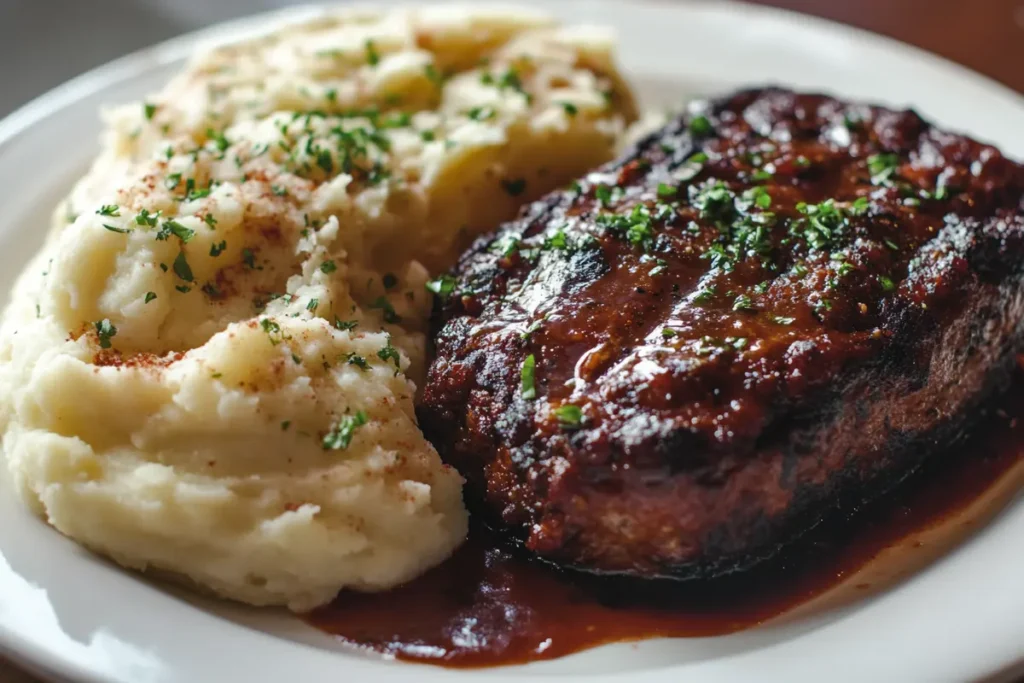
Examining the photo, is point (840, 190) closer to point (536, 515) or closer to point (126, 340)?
point (536, 515)

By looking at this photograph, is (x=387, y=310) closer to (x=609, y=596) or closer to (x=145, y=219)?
(x=145, y=219)

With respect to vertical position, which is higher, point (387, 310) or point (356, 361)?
point (356, 361)

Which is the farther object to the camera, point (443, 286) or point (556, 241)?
point (443, 286)

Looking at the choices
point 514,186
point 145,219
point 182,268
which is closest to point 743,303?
point 514,186

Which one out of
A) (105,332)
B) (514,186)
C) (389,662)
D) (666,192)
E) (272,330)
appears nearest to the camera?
(389,662)

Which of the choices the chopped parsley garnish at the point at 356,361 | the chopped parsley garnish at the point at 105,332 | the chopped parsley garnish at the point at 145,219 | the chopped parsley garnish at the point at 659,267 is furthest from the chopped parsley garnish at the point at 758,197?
the chopped parsley garnish at the point at 105,332

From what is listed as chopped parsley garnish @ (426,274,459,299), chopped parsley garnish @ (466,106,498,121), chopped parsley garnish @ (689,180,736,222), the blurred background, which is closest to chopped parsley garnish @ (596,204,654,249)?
chopped parsley garnish @ (689,180,736,222)
